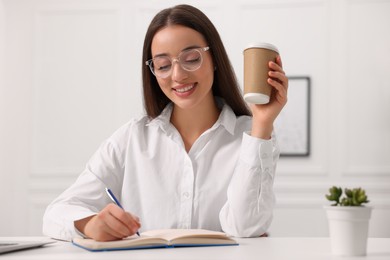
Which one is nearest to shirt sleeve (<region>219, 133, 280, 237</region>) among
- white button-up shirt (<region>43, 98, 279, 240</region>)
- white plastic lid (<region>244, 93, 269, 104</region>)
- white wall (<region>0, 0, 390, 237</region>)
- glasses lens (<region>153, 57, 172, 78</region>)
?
white button-up shirt (<region>43, 98, 279, 240</region>)

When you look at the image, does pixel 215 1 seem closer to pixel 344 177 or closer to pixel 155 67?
pixel 344 177

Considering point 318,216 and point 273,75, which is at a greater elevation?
point 273,75

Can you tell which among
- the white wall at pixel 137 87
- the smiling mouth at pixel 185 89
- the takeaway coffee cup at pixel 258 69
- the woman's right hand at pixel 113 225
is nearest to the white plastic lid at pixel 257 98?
the takeaway coffee cup at pixel 258 69

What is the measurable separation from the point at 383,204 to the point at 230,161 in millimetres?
2819

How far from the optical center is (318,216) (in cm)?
444

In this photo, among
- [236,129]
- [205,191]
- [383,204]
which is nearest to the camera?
[205,191]

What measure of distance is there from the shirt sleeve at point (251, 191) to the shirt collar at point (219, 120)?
283 mm

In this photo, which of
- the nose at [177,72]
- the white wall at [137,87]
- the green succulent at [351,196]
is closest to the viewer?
the green succulent at [351,196]

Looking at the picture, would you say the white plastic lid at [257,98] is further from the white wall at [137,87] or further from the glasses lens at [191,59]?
the white wall at [137,87]

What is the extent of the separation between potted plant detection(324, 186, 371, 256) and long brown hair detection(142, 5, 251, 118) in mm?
1030

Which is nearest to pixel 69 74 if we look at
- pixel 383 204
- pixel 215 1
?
pixel 215 1

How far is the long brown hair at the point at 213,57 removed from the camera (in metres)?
2.02

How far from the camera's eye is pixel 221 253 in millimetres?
1209

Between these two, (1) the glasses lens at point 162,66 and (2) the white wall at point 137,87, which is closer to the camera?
(1) the glasses lens at point 162,66
